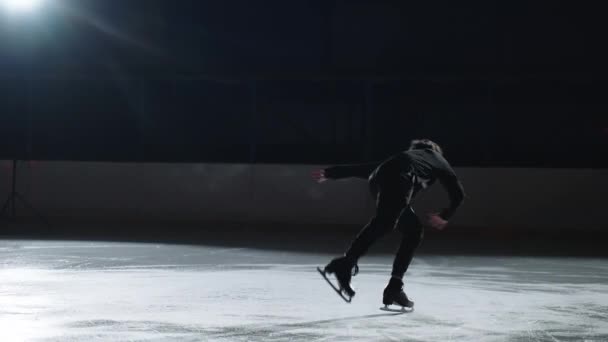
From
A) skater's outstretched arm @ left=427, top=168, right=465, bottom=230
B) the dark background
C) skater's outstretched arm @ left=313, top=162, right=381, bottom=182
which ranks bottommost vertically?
skater's outstretched arm @ left=427, top=168, right=465, bottom=230

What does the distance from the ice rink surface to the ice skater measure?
32cm

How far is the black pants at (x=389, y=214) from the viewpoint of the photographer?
6441mm

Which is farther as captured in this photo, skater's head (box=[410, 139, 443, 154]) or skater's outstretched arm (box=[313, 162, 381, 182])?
skater's head (box=[410, 139, 443, 154])

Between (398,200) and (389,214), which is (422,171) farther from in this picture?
(389,214)

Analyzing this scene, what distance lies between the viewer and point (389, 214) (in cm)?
645

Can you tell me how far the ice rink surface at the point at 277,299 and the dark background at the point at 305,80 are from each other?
32.4 feet

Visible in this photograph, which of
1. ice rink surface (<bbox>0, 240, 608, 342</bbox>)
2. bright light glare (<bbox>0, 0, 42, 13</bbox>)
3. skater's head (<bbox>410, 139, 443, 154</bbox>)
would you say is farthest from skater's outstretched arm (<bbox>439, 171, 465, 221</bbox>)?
bright light glare (<bbox>0, 0, 42, 13</bbox>)

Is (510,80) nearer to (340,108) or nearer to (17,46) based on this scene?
(340,108)

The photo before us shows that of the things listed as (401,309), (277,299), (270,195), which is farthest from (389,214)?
(270,195)

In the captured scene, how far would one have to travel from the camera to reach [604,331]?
5.93 m

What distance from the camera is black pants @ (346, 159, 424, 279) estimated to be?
21.1 ft

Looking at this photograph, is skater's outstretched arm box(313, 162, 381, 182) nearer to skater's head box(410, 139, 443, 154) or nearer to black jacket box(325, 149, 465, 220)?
black jacket box(325, 149, 465, 220)

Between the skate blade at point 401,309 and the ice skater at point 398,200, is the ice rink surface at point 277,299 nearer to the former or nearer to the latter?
the skate blade at point 401,309

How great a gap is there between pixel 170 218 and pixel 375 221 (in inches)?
509
